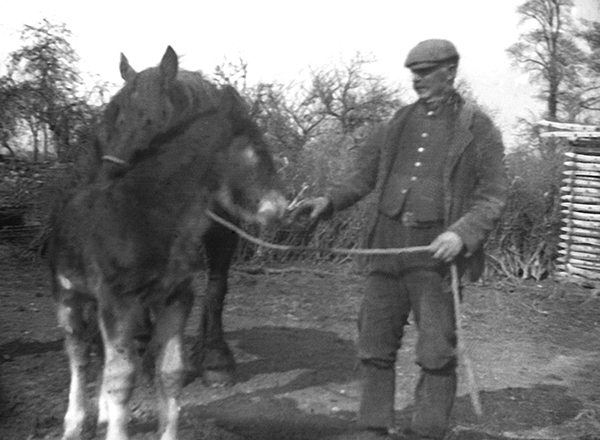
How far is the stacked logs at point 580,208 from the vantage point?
12.2 metres

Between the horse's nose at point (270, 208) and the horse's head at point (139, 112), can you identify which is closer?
the horse's head at point (139, 112)

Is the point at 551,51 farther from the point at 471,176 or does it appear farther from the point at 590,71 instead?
the point at 471,176

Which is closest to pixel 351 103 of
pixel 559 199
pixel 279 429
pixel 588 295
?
pixel 559 199

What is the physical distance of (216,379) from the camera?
17.5ft

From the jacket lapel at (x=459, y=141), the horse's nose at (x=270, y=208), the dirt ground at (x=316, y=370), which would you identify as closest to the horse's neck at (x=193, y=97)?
the horse's nose at (x=270, y=208)

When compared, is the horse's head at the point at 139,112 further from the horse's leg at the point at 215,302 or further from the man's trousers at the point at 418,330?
the horse's leg at the point at 215,302

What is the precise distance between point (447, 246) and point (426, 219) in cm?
30

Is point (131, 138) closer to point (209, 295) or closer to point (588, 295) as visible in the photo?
point (209, 295)

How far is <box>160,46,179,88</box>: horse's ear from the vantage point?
417 cm

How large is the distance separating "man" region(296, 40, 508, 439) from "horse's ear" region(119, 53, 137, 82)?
122 centimetres

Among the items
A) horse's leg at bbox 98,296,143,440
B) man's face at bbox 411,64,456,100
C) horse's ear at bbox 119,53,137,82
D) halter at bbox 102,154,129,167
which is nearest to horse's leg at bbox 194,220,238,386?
horse's ear at bbox 119,53,137,82

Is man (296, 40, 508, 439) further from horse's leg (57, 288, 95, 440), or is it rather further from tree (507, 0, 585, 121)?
tree (507, 0, 585, 121)

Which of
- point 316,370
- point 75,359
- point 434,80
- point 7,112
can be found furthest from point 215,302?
point 7,112

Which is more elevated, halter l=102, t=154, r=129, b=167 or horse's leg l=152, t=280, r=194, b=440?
halter l=102, t=154, r=129, b=167
